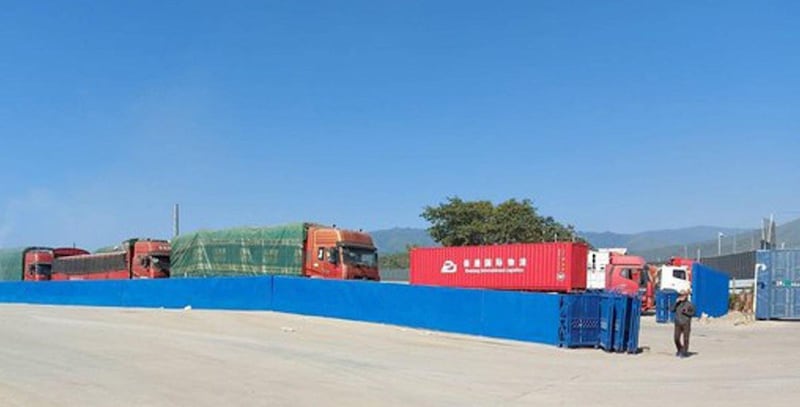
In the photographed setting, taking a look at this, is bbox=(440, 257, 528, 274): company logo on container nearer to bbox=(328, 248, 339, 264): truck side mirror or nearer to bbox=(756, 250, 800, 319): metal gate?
bbox=(328, 248, 339, 264): truck side mirror

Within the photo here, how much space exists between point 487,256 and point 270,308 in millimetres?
16794

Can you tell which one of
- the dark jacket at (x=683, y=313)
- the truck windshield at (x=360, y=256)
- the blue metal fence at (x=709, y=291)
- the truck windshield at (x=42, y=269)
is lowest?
the truck windshield at (x=42, y=269)

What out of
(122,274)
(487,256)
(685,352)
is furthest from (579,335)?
(122,274)

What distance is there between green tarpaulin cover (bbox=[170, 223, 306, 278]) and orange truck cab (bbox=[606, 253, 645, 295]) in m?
16.7

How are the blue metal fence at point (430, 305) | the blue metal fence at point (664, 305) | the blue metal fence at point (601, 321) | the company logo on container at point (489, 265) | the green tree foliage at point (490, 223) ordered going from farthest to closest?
the green tree foliage at point (490, 223)
the company logo on container at point (489, 265)
the blue metal fence at point (664, 305)
the blue metal fence at point (430, 305)
the blue metal fence at point (601, 321)

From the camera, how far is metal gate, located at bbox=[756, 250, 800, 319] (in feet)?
117

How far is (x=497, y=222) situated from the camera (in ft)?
264

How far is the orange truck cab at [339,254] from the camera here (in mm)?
34812

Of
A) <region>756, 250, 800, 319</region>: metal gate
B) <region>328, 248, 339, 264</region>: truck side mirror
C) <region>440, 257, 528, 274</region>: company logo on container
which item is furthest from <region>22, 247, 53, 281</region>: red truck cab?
<region>756, 250, 800, 319</region>: metal gate

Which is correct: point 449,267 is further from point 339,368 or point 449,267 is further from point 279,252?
point 339,368

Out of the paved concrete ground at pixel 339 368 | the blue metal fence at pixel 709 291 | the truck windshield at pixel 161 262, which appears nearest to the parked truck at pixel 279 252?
the truck windshield at pixel 161 262

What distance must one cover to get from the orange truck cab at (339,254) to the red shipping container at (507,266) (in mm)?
7551

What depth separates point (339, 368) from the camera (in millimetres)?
14742

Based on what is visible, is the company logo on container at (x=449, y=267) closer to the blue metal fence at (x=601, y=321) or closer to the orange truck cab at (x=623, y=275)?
the orange truck cab at (x=623, y=275)
